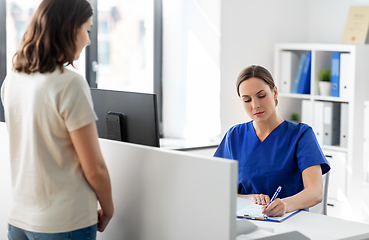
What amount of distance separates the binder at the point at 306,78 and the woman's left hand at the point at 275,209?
6.78 feet

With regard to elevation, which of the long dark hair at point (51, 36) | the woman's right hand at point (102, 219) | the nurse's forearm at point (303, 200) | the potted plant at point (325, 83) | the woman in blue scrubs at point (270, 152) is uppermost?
the long dark hair at point (51, 36)

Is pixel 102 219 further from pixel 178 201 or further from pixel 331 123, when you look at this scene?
pixel 331 123

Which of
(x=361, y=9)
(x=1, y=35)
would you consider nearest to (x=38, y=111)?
(x=1, y=35)

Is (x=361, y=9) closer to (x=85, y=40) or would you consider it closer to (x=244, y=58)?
(x=244, y=58)

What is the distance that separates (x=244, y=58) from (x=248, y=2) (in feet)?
1.34

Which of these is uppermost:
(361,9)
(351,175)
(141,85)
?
(361,9)

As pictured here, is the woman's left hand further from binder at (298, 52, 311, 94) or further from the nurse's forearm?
binder at (298, 52, 311, 94)

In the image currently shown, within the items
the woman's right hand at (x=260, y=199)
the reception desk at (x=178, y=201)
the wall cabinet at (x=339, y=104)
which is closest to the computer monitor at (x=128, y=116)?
the reception desk at (x=178, y=201)

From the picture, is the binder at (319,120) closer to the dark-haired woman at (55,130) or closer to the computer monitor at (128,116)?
the computer monitor at (128,116)

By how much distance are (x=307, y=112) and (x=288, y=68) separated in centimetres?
36

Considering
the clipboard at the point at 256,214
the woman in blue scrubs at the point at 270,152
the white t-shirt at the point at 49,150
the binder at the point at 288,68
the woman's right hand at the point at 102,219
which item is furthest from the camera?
the binder at the point at 288,68

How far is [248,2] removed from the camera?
3.51 metres

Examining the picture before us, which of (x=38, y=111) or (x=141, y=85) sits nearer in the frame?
(x=38, y=111)

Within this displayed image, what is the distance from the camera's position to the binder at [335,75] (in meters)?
3.35
